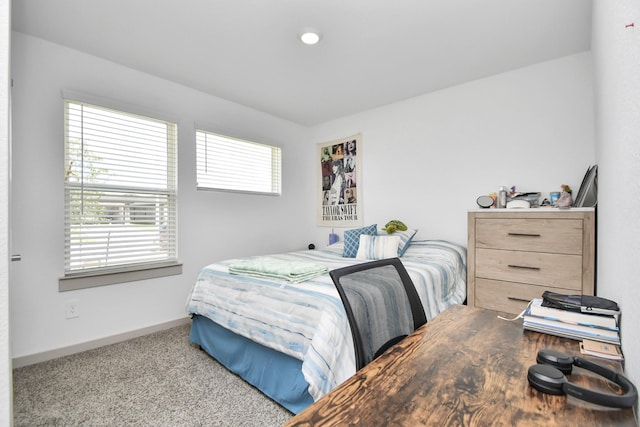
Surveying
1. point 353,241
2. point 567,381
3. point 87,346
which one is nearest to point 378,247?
point 353,241

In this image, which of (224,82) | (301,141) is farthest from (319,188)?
(224,82)

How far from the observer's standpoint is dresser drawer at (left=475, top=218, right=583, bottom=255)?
7.22 feet

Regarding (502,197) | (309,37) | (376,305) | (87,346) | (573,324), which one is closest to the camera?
(573,324)

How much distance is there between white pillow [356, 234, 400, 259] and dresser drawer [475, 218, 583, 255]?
2.33 feet

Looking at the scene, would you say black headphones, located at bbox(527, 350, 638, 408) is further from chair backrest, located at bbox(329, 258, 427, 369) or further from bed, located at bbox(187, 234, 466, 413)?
bed, located at bbox(187, 234, 466, 413)

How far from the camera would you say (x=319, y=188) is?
443 centimetres

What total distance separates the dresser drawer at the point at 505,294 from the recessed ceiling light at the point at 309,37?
2.35 meters

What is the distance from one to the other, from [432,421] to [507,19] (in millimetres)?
2584

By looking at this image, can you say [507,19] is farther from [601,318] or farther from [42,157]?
[42,157]

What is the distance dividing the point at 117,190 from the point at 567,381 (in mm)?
3130

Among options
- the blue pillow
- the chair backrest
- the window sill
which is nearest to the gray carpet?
the window sill

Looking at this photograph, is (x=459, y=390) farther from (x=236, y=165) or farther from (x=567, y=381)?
(x=236, y=165)

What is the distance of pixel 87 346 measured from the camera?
250 centimetres

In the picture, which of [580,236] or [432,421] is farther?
[580,236]
